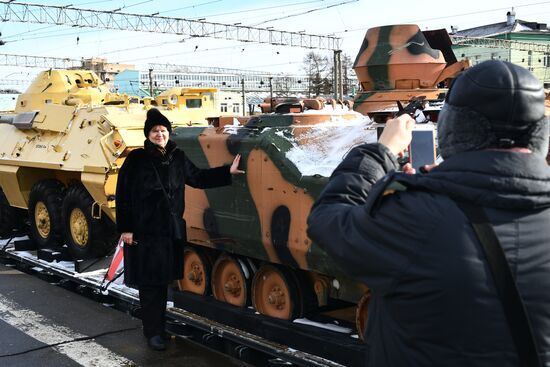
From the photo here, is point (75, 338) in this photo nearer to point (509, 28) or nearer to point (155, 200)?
point (155, 200)

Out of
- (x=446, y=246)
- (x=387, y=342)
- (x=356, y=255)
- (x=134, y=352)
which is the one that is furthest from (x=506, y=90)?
(x=134, y=352)

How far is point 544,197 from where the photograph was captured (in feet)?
5.26

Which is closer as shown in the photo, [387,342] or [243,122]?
[387,342]

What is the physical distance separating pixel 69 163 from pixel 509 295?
25.1 ft

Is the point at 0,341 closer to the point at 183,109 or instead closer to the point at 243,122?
the point at 243,122

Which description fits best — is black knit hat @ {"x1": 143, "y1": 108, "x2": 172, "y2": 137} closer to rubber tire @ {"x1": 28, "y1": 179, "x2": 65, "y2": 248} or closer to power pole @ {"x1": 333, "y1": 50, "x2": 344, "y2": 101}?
rubber tire @ {"x1": 28, "y1": 179, "x2": 65, "y2": 248}

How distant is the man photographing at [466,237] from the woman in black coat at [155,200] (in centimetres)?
350

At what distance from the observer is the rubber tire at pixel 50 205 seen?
350 inches

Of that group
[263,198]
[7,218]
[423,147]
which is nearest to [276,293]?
[263,198]

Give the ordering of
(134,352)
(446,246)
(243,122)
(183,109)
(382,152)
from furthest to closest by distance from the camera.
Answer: (183,109), (243,122), (134,352), (382,152), (446,246)

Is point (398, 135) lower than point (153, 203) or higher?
higher

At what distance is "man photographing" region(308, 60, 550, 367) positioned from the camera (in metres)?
1.57

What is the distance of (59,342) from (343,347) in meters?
2.65

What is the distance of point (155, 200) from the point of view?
205 inches
